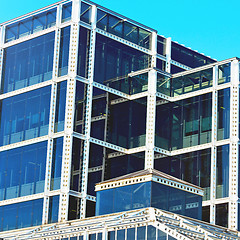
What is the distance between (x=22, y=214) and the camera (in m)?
66.7

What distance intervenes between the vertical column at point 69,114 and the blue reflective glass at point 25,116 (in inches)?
97.5

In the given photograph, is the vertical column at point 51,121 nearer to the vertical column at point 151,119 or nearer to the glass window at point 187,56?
the vertical column at point 151,119

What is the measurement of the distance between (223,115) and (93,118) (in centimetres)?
1127

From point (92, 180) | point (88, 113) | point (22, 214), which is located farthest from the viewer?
point (88, 113)

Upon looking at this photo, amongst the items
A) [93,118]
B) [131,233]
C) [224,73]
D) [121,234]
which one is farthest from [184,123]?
[131,233]

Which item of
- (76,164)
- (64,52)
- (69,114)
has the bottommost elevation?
(76,164)

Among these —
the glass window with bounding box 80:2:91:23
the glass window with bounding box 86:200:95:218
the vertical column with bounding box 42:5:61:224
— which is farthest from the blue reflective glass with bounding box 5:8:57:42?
the glass window with bounding box 86:200:95:218

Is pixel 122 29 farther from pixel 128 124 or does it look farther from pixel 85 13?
pixel 128 124

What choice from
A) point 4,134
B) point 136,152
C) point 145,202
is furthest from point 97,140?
point 145,202

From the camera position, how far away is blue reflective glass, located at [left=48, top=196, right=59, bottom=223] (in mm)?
64375

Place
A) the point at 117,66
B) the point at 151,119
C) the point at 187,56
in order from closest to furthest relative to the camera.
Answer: the point at 151,119
the point at 117,66
the point at 187,56

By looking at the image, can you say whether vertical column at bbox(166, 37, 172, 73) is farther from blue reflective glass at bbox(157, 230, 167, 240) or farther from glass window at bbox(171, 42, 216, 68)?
blue reflective glass at bbox(157, 230, 167, 240)

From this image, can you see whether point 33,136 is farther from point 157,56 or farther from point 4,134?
point 157,56

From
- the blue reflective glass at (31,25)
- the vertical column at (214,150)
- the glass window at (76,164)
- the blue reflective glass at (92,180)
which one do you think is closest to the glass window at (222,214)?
the vertical column at (214,150)
